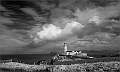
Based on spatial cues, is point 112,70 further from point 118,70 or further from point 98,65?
point 98,65

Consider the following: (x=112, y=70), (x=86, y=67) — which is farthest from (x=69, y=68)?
(x=112, y=70)

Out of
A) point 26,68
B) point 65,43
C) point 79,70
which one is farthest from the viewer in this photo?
point 65,43

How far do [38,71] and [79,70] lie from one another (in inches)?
400

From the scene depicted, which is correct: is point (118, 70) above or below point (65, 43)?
below

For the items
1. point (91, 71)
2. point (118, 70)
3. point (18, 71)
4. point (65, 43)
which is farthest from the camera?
point (65, 43)

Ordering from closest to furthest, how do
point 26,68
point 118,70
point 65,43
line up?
point 118,70 → point 26,68 → point 65,43

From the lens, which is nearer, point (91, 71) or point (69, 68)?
point (91, 71)

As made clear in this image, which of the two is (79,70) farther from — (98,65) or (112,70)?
(112,70)

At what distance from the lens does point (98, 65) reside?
3253cm

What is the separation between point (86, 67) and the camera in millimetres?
33219

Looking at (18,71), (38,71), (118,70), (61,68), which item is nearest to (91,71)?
(118,70)

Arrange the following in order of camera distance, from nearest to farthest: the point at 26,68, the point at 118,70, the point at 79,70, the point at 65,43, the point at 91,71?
1. the point at 118,70
2. the point at 91,71
3. the point at 79,70
4. the point at 26,68
5. the point at 65,43

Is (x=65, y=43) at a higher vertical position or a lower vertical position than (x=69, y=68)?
higher

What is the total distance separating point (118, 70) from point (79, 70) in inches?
313
